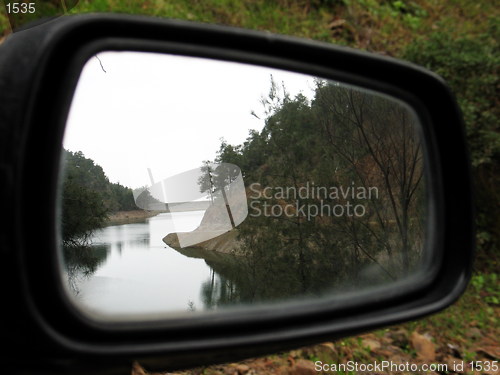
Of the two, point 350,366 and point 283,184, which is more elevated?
Answer: point 283,184

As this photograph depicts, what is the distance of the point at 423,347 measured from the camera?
4.01 m

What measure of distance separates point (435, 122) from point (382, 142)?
0.73 ft

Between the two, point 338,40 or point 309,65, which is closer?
point 309,65

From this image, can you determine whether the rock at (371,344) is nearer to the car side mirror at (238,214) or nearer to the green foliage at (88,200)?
the car side mirror at (238,214)

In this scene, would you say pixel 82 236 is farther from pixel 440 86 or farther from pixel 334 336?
pixel 440 86

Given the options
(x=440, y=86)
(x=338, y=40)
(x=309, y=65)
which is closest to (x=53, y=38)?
(x=309, y=65)

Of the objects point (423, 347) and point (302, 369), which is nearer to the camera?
point (302, 369)

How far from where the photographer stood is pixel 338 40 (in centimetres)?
715

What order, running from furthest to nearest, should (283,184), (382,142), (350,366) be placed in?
(350,366), (382,142), (283,184)

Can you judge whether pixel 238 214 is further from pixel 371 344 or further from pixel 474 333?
pixel 474 333

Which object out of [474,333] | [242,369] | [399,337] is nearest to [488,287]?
[474,333]

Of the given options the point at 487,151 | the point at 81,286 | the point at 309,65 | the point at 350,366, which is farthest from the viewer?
the point at 487,151

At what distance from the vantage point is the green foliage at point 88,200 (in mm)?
1140

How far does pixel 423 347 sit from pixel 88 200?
3761mm
